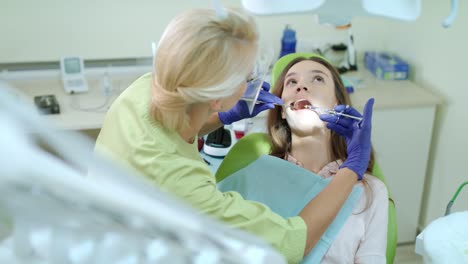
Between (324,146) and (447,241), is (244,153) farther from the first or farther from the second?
(447,241)

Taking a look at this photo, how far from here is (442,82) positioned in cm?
279

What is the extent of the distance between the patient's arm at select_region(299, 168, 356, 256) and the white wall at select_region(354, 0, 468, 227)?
1.29m

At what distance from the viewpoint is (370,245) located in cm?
171

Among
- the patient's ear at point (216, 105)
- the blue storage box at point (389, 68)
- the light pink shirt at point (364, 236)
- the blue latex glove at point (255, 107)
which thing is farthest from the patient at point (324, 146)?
the blue storage box at point (389, 68)

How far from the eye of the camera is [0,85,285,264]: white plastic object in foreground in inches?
18.5

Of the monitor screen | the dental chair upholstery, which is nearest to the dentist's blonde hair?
the dental chair upholstery

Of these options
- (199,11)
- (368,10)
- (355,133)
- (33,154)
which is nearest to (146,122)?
(199,11)

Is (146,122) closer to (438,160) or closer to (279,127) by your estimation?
(279,127)

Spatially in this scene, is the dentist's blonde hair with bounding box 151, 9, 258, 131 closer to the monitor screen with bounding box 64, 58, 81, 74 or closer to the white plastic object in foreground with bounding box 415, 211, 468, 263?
the white plastic object in foreground with bounding box 415, 211, 468, 263

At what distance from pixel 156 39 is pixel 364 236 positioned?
1.71 metres

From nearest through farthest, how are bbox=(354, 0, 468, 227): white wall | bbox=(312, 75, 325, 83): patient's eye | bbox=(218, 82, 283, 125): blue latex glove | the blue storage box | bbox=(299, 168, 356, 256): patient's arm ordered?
bbox=(299, 168, 356, 256): patient's arm
bbox=(218, 82, 283, 125): blue latex glove
bbox=(312, 75, 325, 83): patient's eye
bbox=(354, 0, 468, 227): white wall
the blue storage box

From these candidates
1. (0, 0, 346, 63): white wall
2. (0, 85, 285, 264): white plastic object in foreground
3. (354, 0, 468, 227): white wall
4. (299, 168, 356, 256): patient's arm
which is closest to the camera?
(0, 85, 285, 264): white plastic object in foreground

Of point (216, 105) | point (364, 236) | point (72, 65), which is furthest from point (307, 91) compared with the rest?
point (72, 65)

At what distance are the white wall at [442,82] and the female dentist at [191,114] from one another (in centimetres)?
150
